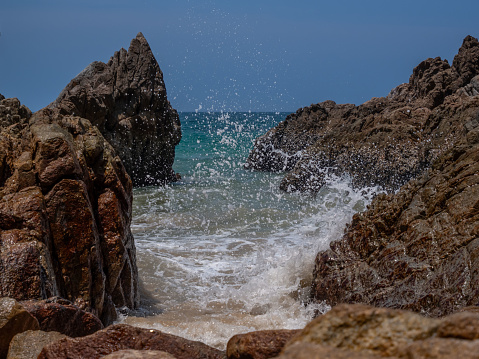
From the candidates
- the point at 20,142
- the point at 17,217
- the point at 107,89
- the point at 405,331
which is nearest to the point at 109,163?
the point at 20,142

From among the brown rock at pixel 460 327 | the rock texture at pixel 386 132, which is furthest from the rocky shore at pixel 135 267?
the rock texture at pixel 386 132

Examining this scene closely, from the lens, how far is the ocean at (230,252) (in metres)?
5.49

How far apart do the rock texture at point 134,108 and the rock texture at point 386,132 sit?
504cm

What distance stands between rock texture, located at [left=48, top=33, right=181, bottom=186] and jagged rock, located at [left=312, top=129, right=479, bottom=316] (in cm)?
1140

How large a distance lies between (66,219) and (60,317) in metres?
1.27

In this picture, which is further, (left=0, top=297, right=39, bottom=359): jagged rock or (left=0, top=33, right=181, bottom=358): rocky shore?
(left=0, top=33, right=181, bottom=358): rocky shore

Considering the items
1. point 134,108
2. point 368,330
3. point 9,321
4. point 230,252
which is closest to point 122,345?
point 9,321

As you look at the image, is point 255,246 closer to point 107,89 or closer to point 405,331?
point 405,331

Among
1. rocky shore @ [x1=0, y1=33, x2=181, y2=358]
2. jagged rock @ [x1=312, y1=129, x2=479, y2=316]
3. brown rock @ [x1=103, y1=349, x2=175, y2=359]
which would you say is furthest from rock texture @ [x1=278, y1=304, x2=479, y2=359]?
jagged rock @ [x1=312, y1=129, x2=479, y2=316]

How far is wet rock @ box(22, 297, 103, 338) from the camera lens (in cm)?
328

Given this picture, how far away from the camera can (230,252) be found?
29.3 ft

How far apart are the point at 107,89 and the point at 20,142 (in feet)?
38.4

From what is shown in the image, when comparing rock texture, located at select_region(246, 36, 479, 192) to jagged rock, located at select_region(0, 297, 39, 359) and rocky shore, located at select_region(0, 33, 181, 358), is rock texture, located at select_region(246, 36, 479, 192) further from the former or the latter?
jagged rock, located at select_region(0, 297, 39, 359)

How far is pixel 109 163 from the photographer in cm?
534
